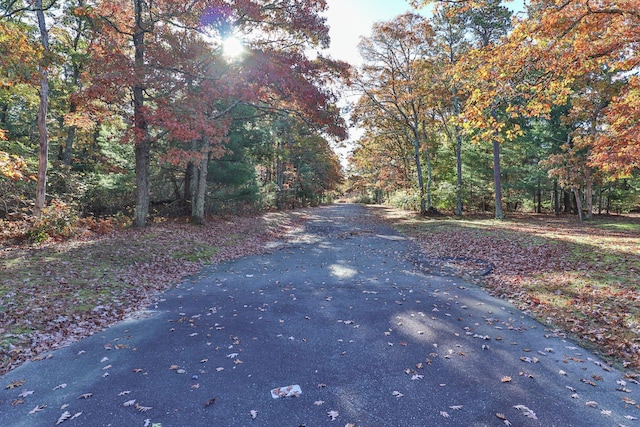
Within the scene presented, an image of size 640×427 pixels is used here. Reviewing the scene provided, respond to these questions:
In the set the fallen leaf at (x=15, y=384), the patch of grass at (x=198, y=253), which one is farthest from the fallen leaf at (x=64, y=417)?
the patch of grass at (x=198, y=253)

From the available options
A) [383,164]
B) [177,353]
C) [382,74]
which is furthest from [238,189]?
[383,164]

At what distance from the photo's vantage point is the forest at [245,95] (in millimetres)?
7188

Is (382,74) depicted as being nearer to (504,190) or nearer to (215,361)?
(504,190)

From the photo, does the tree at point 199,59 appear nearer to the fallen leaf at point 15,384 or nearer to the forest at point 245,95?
the forest at point 245,95

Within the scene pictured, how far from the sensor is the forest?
7188mm

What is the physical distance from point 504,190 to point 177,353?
27.4 m

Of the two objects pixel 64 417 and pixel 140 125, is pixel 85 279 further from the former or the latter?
pixel 140 125

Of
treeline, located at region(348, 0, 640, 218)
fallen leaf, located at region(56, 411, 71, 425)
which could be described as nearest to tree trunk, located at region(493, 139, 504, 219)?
treeline, located at region(348, 0, 640, 218)

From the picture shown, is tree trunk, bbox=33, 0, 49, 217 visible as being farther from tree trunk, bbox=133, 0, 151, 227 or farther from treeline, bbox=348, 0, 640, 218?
treeline, bbox=348, 0, 640, 218

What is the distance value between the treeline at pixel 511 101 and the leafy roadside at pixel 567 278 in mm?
3465

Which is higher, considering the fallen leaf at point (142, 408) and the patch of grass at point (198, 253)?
the patch of grass at point (198, 253)

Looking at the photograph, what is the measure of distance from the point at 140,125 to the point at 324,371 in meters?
11.9

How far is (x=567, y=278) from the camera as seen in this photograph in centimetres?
738

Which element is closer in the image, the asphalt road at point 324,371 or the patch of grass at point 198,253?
the asphalt road at point 324,371
